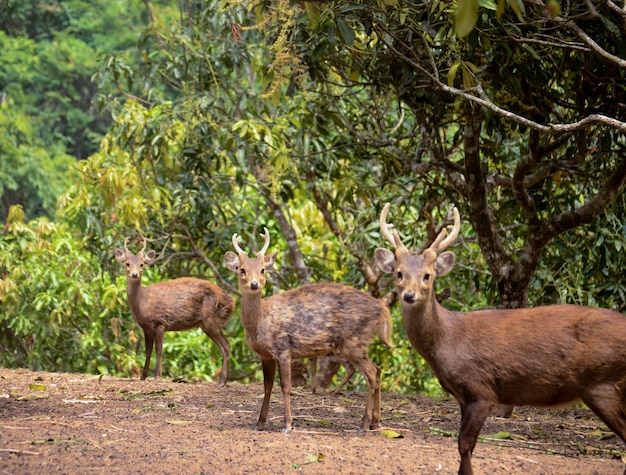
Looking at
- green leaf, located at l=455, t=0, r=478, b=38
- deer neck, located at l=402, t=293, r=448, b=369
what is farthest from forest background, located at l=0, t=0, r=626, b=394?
deer neck, located at l=402, t=293, r=448, b=369

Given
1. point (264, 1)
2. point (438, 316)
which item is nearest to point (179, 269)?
point (264, 1)

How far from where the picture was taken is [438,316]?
5.79 metres

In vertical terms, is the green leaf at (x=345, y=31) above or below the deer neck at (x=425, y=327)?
above

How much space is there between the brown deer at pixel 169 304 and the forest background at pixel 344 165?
20.5 inches

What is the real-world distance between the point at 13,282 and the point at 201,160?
351cm

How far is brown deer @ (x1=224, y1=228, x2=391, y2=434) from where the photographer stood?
7039 millimetres

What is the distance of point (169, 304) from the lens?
400 inches

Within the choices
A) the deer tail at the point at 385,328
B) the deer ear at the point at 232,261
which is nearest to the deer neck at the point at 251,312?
the deer ear at the point at 232,261

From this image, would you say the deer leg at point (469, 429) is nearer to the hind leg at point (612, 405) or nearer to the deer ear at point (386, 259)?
the hind leg at point (612, 405)

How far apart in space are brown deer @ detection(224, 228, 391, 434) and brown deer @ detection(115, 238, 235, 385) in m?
2.95

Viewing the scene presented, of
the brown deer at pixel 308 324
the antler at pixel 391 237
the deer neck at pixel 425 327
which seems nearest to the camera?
the deer neck at pixel 425 327

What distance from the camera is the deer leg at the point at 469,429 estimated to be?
5312 mm

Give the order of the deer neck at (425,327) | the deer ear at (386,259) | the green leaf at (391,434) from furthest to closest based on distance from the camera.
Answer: the green leaf at (391,434)
the deer ear at (386,259)
the deer neck at (425,327)

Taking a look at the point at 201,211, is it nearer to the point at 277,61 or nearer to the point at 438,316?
the point at 277,61
